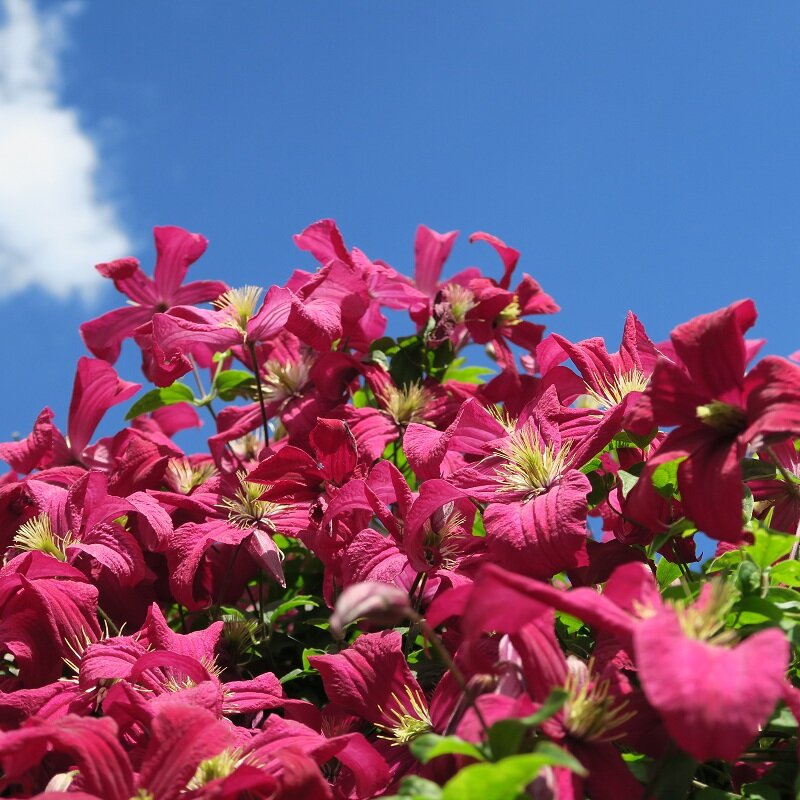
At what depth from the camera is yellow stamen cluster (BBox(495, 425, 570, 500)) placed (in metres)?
1.23

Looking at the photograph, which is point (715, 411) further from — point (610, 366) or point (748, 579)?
point (610, 366)

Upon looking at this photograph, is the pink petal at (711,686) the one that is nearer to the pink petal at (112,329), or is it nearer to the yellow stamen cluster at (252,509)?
the yellow stamen cluster at (252,509)

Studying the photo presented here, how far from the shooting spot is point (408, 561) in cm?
130

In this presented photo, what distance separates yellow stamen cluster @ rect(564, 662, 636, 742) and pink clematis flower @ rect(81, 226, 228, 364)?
1.37 metres

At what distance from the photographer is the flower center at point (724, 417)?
1.02 metres

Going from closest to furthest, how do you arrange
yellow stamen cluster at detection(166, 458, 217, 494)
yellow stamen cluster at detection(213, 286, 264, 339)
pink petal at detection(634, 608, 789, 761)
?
pink petal at detection(634, 608, 789, 761) → yellow stamen cluster at detection(213, 286, 264, 339) → yellow stamen cluster at detection(166, 458, 217, 494)

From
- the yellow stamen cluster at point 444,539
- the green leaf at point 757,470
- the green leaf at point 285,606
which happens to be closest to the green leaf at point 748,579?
the green leaf at point 757,470

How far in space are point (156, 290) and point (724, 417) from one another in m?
1.42

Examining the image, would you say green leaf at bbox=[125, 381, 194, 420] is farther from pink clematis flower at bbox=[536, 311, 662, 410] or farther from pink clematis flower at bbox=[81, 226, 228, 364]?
pink clematis flower at bbox=[536, 311, 662, 410]

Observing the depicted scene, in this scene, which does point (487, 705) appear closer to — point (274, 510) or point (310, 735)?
point (310, 735)

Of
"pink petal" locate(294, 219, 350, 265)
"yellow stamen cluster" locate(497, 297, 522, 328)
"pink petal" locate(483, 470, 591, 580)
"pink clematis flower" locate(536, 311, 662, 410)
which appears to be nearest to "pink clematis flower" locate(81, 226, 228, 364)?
"pink petal" locate(294, 219, 350, 265)

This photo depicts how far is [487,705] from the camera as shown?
0.88 metres

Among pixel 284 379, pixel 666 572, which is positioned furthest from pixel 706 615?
pixel 284 379

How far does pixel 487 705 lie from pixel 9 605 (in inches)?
28.9
